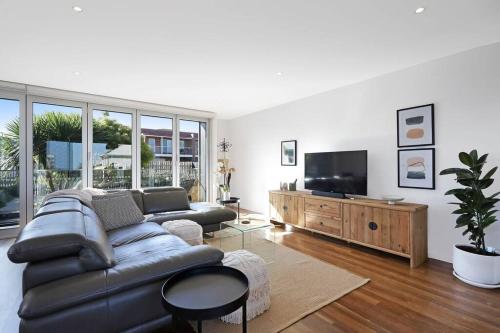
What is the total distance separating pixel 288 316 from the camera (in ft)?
6.45

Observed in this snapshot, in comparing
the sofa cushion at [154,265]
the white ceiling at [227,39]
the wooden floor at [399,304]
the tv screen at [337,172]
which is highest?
the white ceiling at [227,39]

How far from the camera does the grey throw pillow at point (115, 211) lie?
115 inches

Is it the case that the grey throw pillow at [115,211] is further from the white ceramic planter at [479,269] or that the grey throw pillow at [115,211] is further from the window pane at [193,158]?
the white ceramic planter at [479,269]

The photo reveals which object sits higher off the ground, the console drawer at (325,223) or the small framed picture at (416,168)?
the small framed picture at (416,168)

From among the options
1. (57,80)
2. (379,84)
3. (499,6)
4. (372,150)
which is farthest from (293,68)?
(57,80)

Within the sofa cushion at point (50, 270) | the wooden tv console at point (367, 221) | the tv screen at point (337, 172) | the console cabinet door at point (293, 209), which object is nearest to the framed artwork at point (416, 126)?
the tv screen at point (337, 172)

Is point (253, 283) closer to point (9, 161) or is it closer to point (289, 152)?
point (289, 152)

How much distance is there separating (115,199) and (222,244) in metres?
1.60

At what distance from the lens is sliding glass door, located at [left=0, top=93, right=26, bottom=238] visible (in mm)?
3957

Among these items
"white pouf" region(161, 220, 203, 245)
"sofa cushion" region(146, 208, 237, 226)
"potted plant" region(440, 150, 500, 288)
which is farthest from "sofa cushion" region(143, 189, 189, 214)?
"potted plant" region(440, 150, 500, 288)

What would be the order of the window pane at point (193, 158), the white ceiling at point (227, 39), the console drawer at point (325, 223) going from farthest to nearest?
the window pane at point (193, 158) → the console drawer at point (325, 223) → the white ceiling at point (227, 39)

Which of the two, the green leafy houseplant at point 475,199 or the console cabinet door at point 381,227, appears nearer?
the green leafy houseplant at point 475,199

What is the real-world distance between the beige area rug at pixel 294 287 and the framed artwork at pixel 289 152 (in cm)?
195

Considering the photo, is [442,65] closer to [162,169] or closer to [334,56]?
[334,56]
